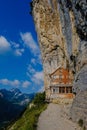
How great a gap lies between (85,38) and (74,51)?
10665 millimetres

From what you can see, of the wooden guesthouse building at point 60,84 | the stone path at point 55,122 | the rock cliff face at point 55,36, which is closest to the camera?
the stone path at point 55,122

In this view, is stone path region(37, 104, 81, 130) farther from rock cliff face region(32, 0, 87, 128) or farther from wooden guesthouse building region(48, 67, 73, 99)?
wooden guesthouse building region(48, 67, 73, 99)

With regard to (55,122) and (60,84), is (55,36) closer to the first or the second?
(60,84)

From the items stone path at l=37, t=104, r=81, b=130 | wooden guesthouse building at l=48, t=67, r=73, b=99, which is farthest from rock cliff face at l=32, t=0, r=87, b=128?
stone path at l=37, t=104, r=81, b=130

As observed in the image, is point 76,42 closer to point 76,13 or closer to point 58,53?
point 76,13

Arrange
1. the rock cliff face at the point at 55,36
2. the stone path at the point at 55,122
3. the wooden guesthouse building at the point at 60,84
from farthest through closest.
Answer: the wooden guesthouse building at the point at 60,84
the rock cliff face at the point at 55,36
the stone path at the point at 55,122

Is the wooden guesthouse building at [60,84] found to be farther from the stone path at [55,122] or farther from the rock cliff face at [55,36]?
the stone path at [55,122]

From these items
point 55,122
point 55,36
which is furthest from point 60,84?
point 55,122

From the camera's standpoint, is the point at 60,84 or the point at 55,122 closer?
the point at 55,122

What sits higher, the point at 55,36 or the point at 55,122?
the point at 55,36

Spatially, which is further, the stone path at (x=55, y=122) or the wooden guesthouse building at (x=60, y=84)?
the wooden guesthouse building at (x=60, y=84)

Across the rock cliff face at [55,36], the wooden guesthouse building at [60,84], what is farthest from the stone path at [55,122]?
the wooden guesthouse building at [60,84]

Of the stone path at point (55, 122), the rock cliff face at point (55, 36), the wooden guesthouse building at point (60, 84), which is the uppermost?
the rock cliff face at point (55, 36)

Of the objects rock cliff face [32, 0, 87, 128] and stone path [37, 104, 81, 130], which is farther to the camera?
rock cliff face [32, 0, 87, 128]
